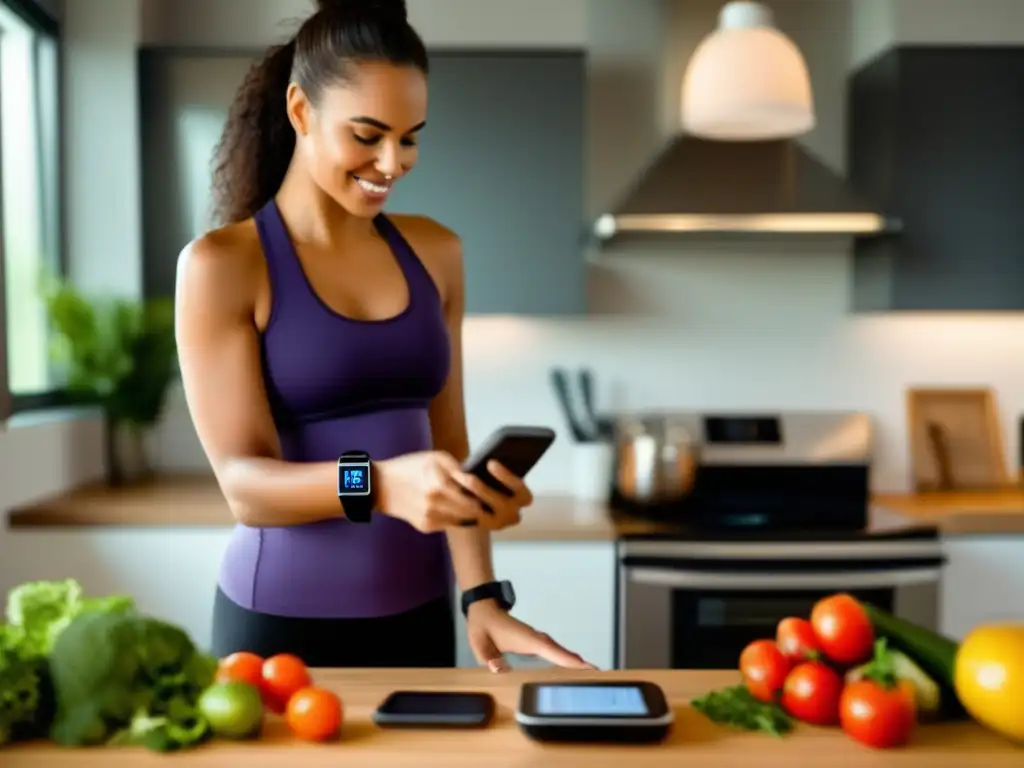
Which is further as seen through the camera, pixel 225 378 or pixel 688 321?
pixel 688 321

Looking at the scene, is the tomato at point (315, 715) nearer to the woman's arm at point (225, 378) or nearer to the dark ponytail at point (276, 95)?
the woman's arm at point (225, 378)

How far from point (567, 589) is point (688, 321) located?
95 cm

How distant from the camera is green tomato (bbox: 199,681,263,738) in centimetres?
88

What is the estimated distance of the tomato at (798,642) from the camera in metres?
0.99

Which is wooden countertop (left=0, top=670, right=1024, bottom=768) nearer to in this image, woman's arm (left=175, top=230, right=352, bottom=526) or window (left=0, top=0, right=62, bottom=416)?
woman's arm (left=175, top=230, right=352, bottom=526)

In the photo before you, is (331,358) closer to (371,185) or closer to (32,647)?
(371,185)

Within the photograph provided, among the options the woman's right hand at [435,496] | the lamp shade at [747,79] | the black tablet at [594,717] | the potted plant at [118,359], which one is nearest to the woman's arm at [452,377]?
the woman's right hand at [435,496]

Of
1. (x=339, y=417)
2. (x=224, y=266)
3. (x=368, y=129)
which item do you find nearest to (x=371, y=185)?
(x=368, y=129)

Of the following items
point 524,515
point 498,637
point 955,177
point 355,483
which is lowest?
point 524,515

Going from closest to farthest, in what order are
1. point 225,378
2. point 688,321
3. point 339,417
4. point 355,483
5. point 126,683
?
point 126,683
point 355,483
point 225,378
point 339,417
point 688,321

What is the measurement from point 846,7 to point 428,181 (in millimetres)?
1313

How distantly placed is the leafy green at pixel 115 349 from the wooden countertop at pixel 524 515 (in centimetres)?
23

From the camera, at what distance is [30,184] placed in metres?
2.60

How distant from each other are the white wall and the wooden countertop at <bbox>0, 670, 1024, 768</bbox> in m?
1.95
